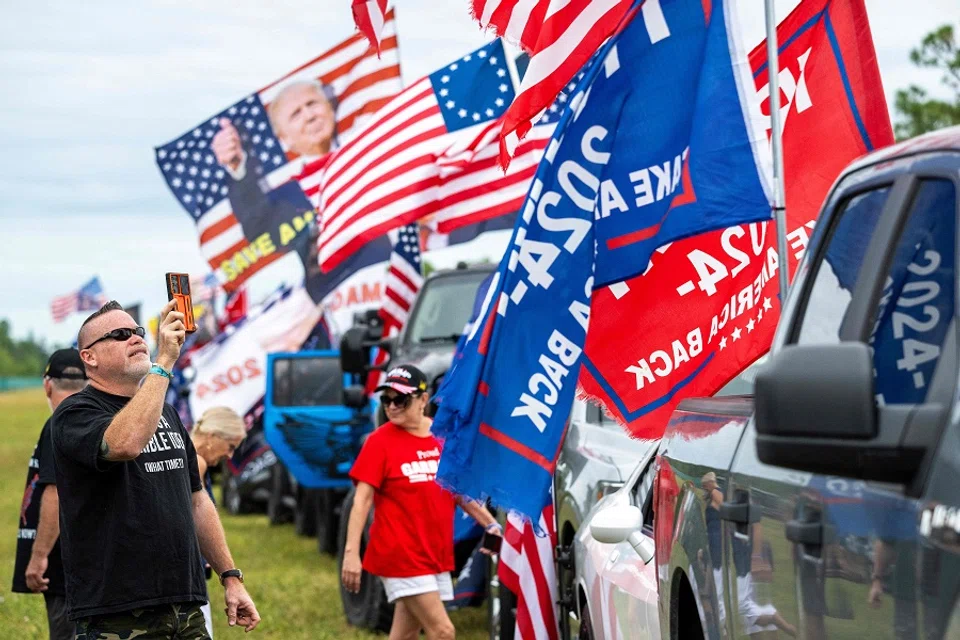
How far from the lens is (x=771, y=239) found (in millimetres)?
6406

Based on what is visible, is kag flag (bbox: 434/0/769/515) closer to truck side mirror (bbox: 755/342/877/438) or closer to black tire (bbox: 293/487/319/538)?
truck side mirror (bbox: 755/342/877/438)

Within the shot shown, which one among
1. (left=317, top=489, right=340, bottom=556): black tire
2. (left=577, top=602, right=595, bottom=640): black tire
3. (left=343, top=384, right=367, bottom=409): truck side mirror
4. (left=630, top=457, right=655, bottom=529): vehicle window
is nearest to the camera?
(left=630, top=457, right=655, bottom=529): vehicle window

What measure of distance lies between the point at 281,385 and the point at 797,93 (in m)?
14.3

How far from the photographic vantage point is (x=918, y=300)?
3.21 metres

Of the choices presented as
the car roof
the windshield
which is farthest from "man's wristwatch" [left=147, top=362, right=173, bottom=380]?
the windshield

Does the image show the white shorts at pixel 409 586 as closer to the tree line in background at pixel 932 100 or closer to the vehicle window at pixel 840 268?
the vehicle window at pixel 840 268

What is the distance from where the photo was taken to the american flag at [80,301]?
60.6m

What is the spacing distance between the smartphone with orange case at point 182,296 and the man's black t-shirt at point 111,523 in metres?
0.39

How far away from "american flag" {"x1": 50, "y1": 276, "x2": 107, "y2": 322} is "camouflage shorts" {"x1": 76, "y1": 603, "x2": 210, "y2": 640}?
5357cm

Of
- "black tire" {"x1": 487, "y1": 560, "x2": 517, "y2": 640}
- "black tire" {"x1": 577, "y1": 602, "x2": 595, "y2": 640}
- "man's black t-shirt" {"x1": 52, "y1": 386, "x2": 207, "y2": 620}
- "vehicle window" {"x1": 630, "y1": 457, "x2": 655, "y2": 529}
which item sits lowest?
"black tire" {"x1": 487, "y1": 560, "x2": 517, "y2": 640}

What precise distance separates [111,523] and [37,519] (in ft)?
8.22

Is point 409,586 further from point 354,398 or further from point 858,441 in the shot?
point 354,398

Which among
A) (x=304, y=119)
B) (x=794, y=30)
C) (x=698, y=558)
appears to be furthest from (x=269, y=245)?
(x=698, y=558)

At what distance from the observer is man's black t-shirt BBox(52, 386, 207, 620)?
5.44 meters
